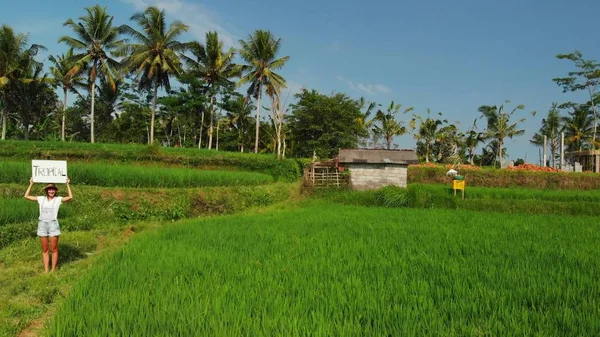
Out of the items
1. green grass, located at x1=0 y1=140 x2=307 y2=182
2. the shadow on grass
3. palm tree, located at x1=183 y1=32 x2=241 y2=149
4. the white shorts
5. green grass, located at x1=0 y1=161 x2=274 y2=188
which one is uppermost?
palm tree, located at x1=183 y1=32 x2=241 y2=149

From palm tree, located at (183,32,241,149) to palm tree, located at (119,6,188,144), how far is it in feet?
5.26

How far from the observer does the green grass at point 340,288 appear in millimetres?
2818

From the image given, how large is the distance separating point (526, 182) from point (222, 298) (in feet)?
69.9

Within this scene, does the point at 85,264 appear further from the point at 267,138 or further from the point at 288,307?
the point at 267,138

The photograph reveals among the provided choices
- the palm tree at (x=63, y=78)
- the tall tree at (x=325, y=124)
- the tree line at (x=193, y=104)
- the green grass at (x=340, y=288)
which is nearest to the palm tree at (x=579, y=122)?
the tree line at (x=193, y=104)

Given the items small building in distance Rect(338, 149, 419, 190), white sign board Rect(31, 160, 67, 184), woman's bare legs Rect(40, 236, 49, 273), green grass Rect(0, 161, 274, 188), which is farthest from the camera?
small building in distance Rect(338, 149, 419, 190)

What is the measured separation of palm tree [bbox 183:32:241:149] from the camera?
94.6ft

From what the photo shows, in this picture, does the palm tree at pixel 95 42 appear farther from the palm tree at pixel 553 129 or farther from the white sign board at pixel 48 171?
the palm tree at pixel 553 129

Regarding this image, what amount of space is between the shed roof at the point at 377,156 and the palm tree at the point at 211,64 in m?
14.6

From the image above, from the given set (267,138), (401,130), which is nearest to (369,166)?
(401,130)

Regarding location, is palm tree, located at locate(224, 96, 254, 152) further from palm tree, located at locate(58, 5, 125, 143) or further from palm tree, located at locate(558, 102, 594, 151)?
palm tree, located at locate(558, 102, 594, 151)

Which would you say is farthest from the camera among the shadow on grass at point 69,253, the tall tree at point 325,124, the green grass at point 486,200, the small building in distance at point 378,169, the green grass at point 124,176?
the tall tree at point 325,124

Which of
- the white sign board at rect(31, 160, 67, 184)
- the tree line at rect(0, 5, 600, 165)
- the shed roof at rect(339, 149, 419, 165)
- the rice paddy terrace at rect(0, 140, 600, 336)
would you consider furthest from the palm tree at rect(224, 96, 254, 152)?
the white sign board at rect(31, 160, 67, 184)

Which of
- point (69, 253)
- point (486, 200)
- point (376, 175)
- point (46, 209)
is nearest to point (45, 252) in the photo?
point (46, 209)
